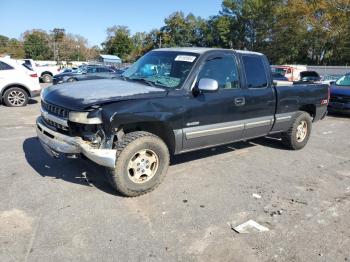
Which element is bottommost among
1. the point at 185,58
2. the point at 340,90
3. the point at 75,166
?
the point at 75,166

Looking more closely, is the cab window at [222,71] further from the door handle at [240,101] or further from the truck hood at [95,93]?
the truck hood at [95,93]

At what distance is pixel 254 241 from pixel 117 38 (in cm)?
9914

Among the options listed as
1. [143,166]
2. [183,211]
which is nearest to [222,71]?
[143,166]

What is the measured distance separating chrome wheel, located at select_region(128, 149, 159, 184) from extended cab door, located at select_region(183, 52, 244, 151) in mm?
565

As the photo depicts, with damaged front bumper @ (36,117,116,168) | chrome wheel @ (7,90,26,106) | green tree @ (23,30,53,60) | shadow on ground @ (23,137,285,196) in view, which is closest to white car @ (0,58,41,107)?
chrome wheel @ (7,90,26,106)

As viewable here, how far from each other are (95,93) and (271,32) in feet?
189

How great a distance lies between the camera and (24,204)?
13.4ft

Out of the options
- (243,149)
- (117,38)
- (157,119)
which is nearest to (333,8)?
(243,149)

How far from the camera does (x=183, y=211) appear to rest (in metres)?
4.10

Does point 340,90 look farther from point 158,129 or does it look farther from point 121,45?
point 121,45

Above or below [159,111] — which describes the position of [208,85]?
above

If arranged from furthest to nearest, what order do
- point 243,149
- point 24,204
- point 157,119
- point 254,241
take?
point 243,149 < point 157,119 < point 24,204 < point 254,241

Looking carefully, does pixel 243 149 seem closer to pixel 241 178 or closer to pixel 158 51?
pixel 241 178

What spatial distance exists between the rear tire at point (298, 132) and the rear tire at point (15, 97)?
359 inches
